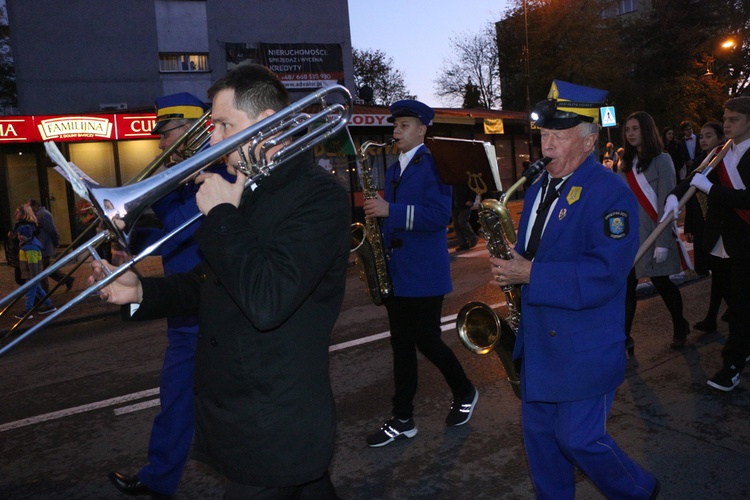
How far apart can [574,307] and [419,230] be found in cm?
166

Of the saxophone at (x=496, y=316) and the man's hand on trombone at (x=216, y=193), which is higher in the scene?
the man's hand on trombone at (x=216, y=193)

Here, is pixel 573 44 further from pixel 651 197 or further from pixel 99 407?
pixel 99 407

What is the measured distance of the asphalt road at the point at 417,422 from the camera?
3.57 meters

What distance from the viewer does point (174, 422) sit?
3398mm

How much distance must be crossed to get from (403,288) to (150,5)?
2087 cm

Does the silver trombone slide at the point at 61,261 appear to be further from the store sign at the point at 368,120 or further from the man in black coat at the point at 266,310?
the store sign at the point at 368,120

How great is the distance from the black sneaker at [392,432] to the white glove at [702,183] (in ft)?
7.88

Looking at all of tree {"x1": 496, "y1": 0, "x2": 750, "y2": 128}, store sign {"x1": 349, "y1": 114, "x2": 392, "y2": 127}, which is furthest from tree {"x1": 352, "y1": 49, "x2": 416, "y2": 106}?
store sign {"x1": 349, "y1": 114, "x2": 392, "y2": 127}

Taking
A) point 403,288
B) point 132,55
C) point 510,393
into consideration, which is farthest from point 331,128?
point 132,55

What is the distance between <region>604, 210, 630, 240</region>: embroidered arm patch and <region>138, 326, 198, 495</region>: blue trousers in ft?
6.66

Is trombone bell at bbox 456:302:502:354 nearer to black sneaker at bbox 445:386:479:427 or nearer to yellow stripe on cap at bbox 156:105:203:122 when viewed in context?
black sneaker at bbox 445:386:479:427

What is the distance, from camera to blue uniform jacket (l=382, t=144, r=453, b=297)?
4000 mm

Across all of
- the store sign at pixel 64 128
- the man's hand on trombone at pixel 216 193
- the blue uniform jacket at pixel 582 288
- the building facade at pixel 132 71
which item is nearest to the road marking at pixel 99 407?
the blue uniform jacket at pixel 582 288

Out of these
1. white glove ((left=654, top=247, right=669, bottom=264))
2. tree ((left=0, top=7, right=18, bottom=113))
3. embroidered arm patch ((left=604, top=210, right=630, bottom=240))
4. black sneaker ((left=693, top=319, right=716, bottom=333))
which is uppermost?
tree ((left=0, top=7, right=18, bottom=113))
